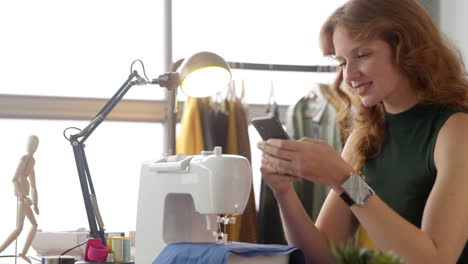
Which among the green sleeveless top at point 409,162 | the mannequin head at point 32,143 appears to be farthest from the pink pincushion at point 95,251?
the green sleeveless top at point 409,162

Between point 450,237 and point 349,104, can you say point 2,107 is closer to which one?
point 349,104

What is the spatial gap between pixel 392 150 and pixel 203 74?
577mm

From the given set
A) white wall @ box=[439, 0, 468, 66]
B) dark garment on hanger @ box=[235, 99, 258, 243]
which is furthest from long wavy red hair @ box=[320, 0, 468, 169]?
white wall @ box=[439, 0, 468, 66]

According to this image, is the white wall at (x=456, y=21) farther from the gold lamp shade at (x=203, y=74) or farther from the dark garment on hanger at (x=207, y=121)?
the gold lamp shade at (x=203, y=74)

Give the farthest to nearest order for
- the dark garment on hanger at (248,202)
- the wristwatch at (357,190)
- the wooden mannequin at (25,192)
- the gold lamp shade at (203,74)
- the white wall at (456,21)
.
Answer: the white wall at (456,21) → the dark garment on hanger at (248,202) → the wooden mannequin at (25,192) → the gold lamp shade at (203,74) → the wristwatch at (357,190)

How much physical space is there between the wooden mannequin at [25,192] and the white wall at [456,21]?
226 cm

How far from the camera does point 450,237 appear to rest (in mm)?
1515

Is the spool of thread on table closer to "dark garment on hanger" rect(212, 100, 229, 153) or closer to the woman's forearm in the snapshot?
the woman's forearm

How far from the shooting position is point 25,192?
2180mm

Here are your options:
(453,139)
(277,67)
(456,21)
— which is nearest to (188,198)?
(453,139)

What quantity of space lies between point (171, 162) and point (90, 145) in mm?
1535

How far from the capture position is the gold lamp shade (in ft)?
6.15

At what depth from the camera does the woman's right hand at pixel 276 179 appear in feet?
5.48

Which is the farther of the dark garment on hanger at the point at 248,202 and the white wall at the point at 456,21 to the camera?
the white wall at the point at 456,21
